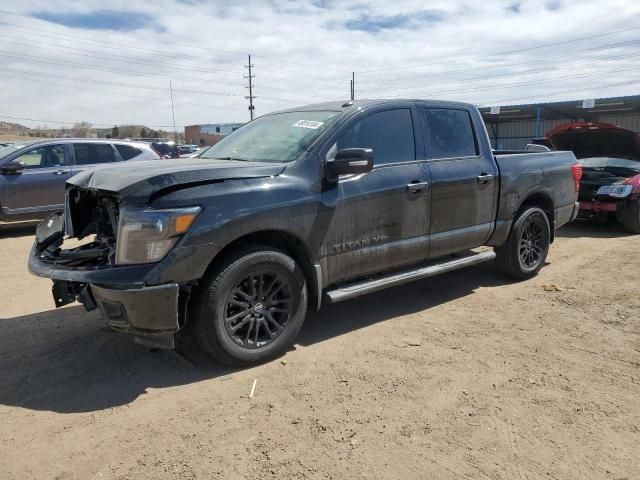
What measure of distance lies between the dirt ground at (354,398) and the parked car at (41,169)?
182 inches

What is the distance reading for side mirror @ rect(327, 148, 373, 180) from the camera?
12.9 feet

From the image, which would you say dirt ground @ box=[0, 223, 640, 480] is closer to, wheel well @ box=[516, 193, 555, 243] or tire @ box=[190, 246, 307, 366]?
tire @ box=[190, 246, 307, 366]

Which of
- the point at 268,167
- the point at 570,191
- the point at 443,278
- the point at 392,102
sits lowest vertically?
the point at 443,278

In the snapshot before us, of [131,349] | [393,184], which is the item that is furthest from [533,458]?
[131,349]

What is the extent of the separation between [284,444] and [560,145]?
941cm

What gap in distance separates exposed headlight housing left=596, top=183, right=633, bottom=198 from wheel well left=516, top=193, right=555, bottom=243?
3.43m

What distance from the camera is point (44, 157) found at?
966 centimetres

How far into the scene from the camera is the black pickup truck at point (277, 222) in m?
3.40

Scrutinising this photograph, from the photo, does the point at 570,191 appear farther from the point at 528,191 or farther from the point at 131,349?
the point at 131,349

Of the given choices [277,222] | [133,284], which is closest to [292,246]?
[277,222]

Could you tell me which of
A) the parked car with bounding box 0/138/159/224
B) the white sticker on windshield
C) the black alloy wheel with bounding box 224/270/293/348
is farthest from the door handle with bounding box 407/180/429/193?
the parked car with bounding box 0/138/159/224

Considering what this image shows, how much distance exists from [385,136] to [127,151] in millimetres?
7202

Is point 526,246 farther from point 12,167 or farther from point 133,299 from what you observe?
point 12,167

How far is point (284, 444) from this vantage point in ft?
9.55
